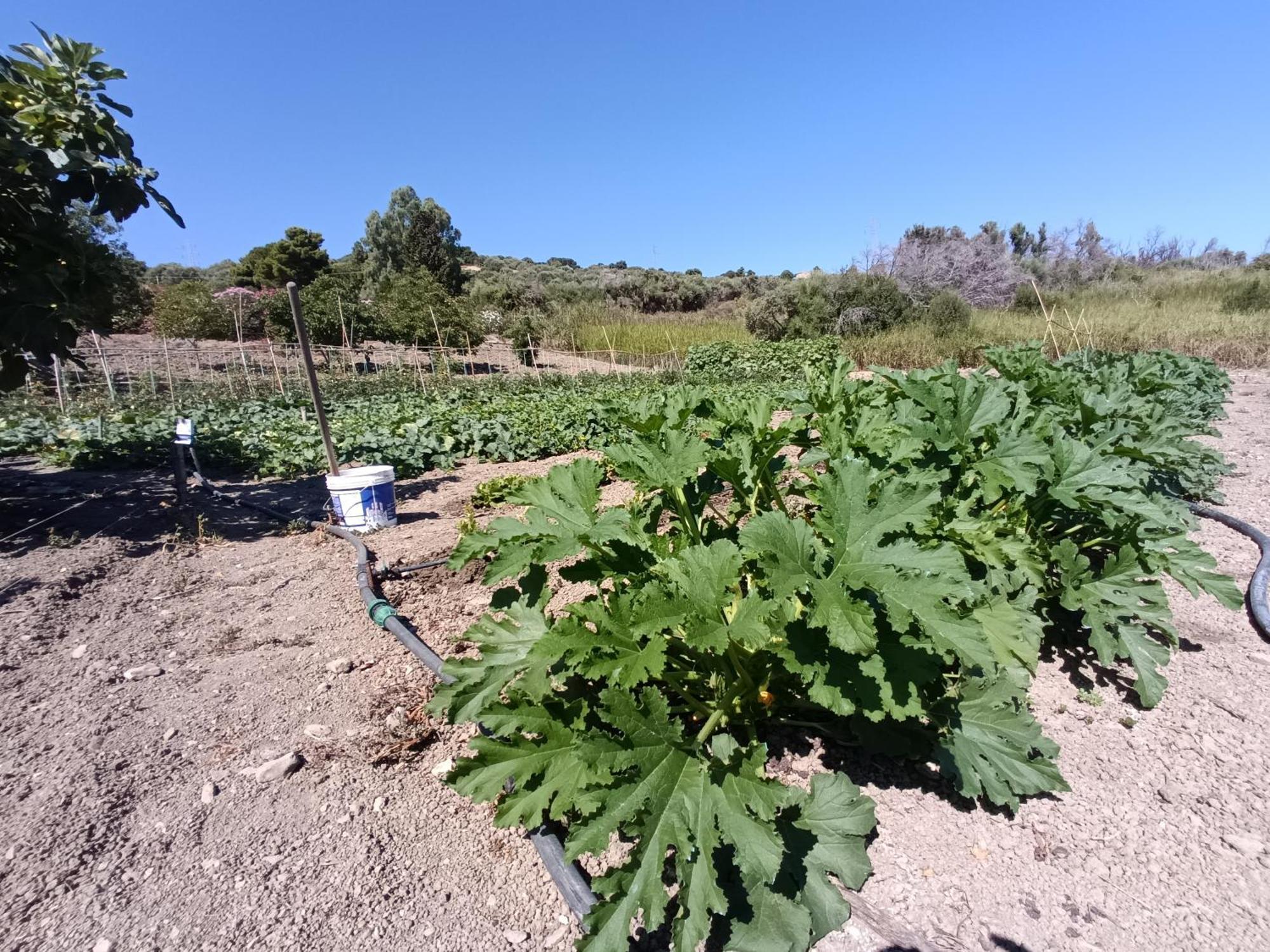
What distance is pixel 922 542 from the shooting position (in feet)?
7.41

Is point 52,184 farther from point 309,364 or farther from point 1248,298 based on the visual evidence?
point 1248,298

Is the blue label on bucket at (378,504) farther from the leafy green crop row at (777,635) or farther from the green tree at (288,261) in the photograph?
the green tree at (288,261)

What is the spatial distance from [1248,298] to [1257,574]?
87.3ft

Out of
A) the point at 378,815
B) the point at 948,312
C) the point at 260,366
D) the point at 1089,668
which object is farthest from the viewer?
the point at 948,312

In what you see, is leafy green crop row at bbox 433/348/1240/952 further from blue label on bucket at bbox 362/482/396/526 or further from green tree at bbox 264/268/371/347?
green tree at bbox 264/268/371/347

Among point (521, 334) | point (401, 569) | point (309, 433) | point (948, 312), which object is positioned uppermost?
point (948, 312)

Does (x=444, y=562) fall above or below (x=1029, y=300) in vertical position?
below

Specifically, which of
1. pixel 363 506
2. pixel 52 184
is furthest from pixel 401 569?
pixel 52 184

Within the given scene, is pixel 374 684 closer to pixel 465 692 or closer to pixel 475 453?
pixel 465 692

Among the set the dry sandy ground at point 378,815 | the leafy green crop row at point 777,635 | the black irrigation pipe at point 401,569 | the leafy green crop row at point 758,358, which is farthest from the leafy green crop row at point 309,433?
the leafy green crop row at point 758,358

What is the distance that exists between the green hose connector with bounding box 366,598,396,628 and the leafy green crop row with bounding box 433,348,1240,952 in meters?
1.03

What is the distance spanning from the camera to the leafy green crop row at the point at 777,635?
1.45 metres

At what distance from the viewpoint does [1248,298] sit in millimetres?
21531

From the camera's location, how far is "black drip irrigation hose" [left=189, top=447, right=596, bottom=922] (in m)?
1.63
